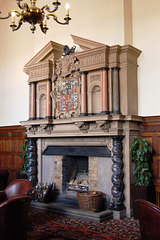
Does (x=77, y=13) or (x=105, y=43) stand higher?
(x=77, y=13)

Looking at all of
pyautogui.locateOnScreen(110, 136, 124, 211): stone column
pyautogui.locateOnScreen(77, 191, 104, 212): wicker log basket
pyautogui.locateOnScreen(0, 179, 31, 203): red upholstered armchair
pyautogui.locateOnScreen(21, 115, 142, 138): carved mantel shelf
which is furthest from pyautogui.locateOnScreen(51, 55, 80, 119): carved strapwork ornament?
pyautogui.locateOnScreen(0, 179, 31, 203): red upholstered armchair

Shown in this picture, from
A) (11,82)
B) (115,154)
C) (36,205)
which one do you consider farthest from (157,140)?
(11,82)

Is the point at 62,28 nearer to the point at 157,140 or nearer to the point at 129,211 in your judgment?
the point at 157,140

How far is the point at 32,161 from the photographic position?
25.6ft

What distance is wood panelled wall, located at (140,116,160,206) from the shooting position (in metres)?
6.15

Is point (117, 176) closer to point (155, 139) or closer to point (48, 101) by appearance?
point (155, 139)

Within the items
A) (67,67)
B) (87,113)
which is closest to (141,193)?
(87,113)

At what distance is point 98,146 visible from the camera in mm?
6668

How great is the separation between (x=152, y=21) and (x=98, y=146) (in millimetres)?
2860

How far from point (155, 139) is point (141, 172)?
29.9 inches

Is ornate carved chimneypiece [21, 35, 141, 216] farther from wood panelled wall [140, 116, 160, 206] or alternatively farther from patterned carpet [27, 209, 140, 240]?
patterned carpet [27, 209, 140, 240]

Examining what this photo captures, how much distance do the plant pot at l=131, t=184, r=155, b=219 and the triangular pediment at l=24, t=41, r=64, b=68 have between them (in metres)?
3.66

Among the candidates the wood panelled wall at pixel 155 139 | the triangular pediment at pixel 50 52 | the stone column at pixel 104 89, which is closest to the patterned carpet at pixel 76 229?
the wood panelled wall at pixel 155 139

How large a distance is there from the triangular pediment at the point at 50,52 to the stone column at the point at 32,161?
6.59 ft
